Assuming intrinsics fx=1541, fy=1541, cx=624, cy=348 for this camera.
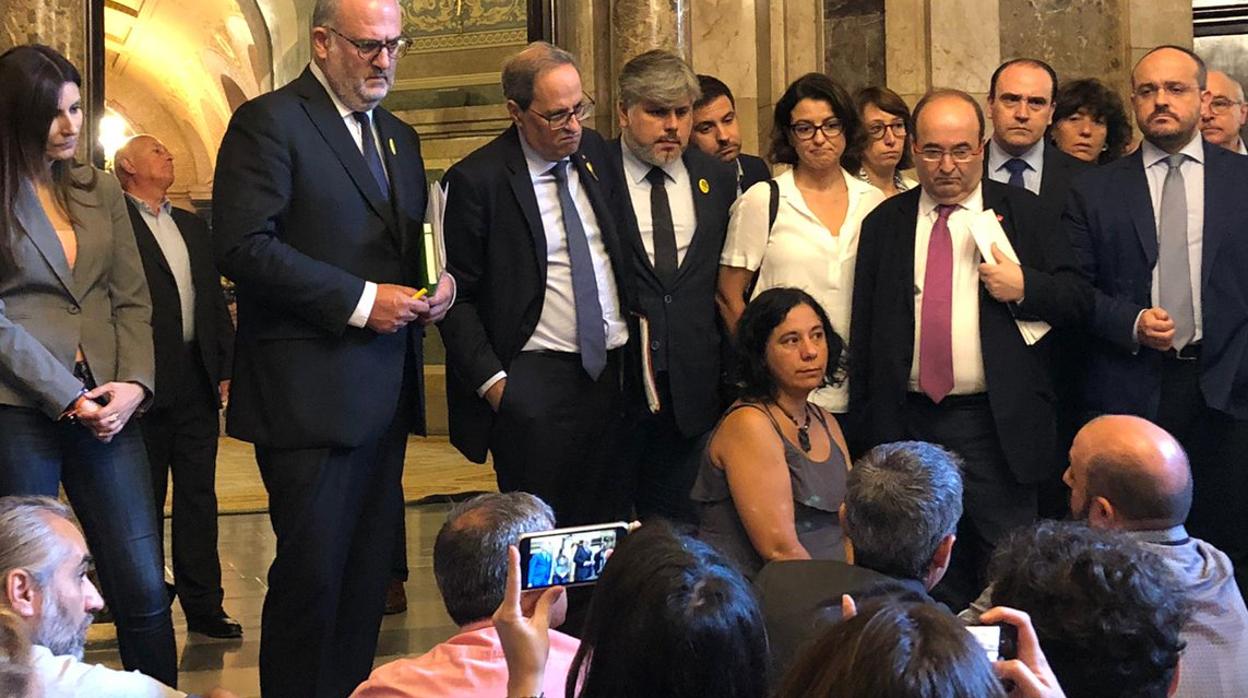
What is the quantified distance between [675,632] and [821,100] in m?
2.81

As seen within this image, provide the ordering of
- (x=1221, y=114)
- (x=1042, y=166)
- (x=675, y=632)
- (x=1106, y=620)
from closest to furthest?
(x=675, y=632), (x=1106, y=620), (x=1042, y=166), (x=1221, y=114)

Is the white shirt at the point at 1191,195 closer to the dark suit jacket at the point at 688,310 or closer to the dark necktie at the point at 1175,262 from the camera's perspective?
the dark necktie at the point at 1175,262

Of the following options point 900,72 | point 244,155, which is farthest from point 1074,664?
point 900,72

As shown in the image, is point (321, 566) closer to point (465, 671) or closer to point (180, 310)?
point (465, 671)

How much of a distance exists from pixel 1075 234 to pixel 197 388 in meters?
2.88

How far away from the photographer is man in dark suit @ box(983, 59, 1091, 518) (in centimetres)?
424

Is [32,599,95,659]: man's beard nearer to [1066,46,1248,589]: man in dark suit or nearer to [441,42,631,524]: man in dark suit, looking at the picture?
[441,42,631,524]: man in dark suit

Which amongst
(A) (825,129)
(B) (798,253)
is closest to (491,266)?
(B) (798,253)

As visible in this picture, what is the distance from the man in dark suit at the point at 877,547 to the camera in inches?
96.0

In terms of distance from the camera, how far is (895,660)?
A: 130cm

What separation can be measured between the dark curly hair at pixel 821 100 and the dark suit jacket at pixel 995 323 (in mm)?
255

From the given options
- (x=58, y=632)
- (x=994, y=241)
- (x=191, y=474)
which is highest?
(x=994, y=241)

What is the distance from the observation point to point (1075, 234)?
4160 mm

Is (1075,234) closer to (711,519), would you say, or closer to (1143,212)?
(1143,212)
